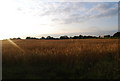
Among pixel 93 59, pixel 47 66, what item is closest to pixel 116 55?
pixel 93 59

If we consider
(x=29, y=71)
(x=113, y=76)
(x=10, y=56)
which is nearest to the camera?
(x=113, y=76)

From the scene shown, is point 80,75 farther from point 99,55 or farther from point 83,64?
point 99,55

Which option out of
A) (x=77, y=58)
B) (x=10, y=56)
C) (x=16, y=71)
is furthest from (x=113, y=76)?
(x=10, y=56)

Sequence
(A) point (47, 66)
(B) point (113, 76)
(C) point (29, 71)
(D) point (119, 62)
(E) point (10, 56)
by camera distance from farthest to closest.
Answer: (E) point (10, 56)
(D) point (119, 62)
(A) point (47, 66)
(C) point (29, 71)
(B) point (113, 76)

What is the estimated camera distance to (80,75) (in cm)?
600

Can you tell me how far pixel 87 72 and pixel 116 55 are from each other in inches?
106

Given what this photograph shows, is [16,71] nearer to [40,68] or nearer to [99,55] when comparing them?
[40,68]

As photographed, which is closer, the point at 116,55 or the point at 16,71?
the point at 16,71

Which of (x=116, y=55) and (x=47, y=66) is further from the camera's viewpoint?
(x=116, y=55)

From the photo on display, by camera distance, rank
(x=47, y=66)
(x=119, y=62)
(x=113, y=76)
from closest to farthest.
Result: (x=113, y=76), (x=47, y=66), (x=119, y=62)

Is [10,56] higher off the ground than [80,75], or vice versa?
[10,56]

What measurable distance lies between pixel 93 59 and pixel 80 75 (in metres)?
1.63

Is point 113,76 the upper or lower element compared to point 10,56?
lower

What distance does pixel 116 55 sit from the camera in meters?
8.16
